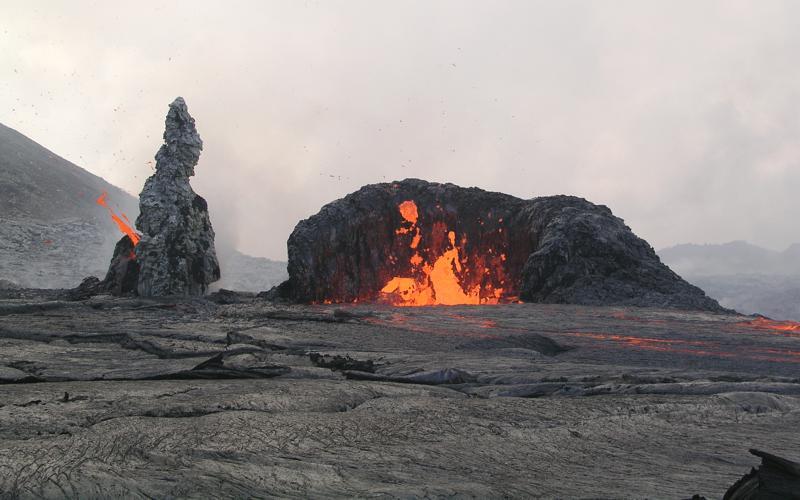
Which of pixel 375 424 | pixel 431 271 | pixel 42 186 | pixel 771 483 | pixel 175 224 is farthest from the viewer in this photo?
pixel 42 186

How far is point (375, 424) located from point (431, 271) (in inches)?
1407

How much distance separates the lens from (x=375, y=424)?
478cm

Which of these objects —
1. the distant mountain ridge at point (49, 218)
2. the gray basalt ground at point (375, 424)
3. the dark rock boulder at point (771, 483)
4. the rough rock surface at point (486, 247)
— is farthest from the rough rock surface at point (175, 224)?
the dark rock boulder at point (771, 483)

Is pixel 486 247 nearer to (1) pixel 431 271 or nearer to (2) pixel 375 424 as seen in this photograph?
(1) pixel 431 271

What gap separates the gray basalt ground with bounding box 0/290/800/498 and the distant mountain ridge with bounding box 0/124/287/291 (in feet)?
173

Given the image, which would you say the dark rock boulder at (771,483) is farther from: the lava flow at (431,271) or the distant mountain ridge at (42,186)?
the distant mountain ridge at (42,186)

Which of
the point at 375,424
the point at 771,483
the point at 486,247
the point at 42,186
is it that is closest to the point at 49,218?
the point at 42,186

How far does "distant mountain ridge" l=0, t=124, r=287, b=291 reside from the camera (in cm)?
6328

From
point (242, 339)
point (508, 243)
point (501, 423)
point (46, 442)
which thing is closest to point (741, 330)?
point (242, 339)

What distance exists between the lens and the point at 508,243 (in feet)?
124

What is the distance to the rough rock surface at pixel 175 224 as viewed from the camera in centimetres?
3312

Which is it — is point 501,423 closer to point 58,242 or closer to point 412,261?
point 412,261

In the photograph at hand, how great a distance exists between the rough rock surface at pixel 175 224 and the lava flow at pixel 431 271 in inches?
465

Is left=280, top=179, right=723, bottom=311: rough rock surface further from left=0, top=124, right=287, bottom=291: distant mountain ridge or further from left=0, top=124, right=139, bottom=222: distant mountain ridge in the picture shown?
left=0, top=124, right=139, bottom=222: distant mountain ridge
